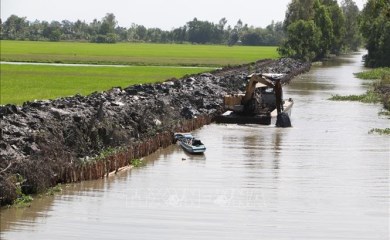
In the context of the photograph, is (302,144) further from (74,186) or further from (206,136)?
(74,186)

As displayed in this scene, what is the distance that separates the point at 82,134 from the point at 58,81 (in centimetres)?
3746

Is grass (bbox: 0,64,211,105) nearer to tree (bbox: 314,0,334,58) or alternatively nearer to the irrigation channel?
the irrigation channel

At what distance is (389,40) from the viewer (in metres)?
98.8

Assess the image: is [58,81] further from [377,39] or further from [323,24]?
[323,24]

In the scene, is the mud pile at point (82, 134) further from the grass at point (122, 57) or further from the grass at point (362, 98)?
the grass at point (122, 57)

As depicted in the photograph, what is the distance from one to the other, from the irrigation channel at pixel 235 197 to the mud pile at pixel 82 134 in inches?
17.8

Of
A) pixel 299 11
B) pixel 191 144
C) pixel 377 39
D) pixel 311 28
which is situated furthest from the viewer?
pixel 299 11

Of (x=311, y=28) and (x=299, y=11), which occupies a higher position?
(x=299, y=11)

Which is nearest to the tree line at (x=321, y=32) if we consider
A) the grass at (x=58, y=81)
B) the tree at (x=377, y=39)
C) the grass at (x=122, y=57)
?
the tree at (x=377, y=39)

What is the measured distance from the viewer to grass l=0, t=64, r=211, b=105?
48.8 m

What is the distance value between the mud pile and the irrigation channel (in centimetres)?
45

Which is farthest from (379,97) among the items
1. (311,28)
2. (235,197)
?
(311,28)

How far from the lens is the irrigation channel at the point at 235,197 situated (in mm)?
16875

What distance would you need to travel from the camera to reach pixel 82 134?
80.2 feet
